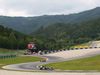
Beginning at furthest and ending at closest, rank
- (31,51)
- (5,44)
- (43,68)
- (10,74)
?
1. (5,44)
2. (31,51)
3. (43,68)
4. (10,74)

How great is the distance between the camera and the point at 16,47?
162250 millimetres

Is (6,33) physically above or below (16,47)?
above

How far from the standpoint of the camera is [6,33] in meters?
195

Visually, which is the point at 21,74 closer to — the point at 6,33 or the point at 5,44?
the point at 5,44

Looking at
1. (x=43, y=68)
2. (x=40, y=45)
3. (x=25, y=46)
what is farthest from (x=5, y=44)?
(x=43, y=68)

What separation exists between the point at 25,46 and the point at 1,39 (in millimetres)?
28999

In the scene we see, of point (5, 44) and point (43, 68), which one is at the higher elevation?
point (5, 44)

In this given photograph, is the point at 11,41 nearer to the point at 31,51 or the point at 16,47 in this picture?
the point at 16,47

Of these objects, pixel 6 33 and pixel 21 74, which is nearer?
pixel 21 74

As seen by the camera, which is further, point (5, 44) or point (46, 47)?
point (46, 47)

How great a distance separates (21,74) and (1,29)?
17616 cm

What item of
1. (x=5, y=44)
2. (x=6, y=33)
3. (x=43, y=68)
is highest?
(x=6, y=33)

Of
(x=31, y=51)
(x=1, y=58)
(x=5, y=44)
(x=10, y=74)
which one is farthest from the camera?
(x=5, y=44)

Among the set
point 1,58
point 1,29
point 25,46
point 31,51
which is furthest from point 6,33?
point 1,58
